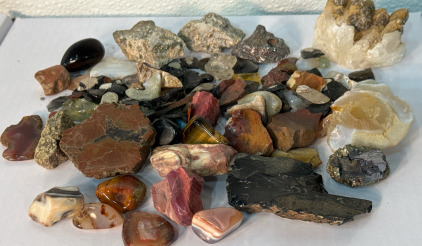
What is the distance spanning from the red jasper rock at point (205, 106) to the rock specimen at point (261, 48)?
33 centimetres

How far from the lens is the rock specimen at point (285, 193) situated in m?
1.10

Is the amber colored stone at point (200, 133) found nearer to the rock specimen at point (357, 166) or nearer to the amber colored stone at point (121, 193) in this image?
the amber colored stone at point (121, 193)

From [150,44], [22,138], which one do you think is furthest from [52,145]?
[150,44]

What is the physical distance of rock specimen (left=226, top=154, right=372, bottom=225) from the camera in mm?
1101

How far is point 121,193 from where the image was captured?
1.19 m

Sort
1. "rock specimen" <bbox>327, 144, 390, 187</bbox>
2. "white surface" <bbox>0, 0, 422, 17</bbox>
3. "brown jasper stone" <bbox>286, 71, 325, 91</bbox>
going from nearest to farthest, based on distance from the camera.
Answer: "rock specimen" <bbox>327, 144, 390, 187</bbox>, "brown jasper stone" <bbox>286, 71, 325, 91</bbox>, "white surface" <bbox>0, 0, 422, 17</bbox>

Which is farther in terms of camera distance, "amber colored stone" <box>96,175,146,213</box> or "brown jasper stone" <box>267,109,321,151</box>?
"brown jasper stone" <box>267,109,321,151</box>

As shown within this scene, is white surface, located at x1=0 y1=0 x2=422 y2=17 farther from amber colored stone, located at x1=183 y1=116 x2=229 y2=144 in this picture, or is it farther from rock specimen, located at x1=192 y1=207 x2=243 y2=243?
rock specimen, located at x1=192 y1=207 x2=243 y2=243

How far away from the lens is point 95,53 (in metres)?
1.66

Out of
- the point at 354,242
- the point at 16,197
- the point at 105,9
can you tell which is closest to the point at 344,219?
the point at 354,242

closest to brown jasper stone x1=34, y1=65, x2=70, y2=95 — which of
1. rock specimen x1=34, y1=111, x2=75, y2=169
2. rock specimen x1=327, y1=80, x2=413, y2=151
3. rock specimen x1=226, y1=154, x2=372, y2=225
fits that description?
rock specimen x1=34, y1=111, x2=75, y2=169

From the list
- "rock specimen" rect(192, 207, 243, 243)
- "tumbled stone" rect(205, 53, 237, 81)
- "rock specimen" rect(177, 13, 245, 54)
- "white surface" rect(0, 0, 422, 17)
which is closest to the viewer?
"rock specimen" rect(192, 207, 243, 243)

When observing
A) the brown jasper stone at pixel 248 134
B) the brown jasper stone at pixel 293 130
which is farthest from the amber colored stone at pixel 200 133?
the brown jasper stone at pixel 293 130

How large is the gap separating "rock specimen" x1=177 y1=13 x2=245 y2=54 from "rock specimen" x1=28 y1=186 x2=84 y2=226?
0.78 meters
